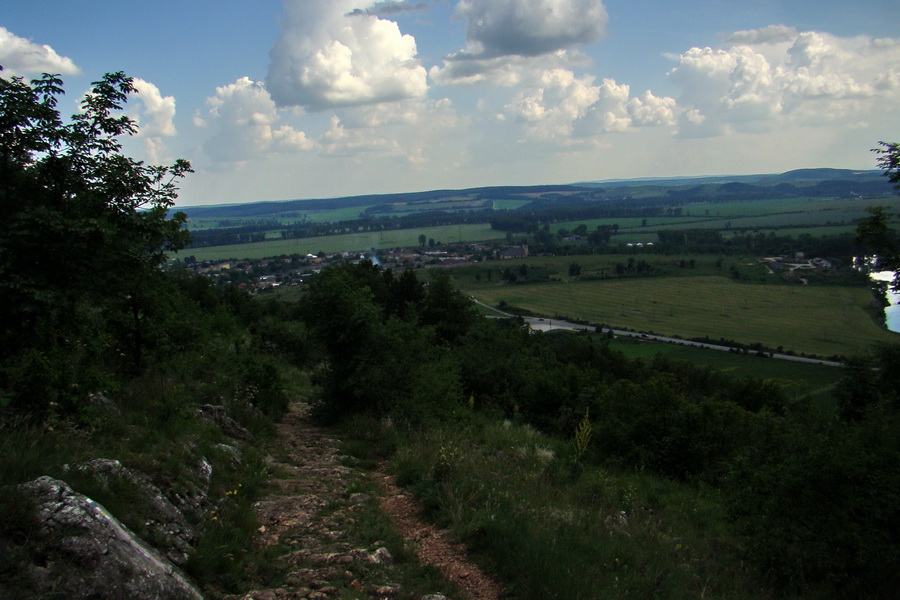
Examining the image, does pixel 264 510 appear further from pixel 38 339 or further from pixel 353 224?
pixel 353 224

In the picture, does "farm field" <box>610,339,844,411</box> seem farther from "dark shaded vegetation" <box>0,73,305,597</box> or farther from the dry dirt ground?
"dark shaded vegetation" <box>0,73,305,597</box>

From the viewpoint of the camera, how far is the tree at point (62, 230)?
599cm

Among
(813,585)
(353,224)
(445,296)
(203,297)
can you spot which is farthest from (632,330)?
(353,224)

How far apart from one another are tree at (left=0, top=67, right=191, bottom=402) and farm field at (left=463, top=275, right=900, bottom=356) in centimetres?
6201

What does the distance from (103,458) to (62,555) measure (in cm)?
170

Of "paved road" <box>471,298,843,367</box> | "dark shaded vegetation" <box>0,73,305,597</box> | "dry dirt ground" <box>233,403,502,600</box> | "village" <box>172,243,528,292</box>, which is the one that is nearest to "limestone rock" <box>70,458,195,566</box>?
"dark shaded vegetation" <box>0,73,305,597</box>

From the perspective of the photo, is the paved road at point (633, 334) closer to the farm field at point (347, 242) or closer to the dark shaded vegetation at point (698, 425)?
the dark shaded vegetation at point (698, 425)

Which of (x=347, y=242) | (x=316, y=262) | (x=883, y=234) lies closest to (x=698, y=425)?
(x=883, y=234)

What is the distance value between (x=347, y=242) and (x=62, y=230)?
12475 cm

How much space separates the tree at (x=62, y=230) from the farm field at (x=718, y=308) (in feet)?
203

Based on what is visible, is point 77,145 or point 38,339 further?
point 77,145

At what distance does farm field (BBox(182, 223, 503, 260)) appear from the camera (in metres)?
105

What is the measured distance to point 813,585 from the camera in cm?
604

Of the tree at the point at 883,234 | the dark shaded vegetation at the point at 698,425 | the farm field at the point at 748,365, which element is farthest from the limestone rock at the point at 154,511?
the farm field at the point at 748,365
